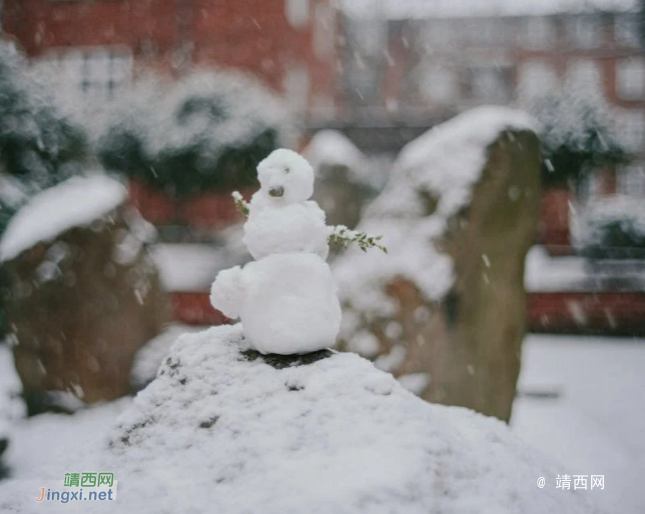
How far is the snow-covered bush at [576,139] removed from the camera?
10.3 m

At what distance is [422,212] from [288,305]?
2.35m

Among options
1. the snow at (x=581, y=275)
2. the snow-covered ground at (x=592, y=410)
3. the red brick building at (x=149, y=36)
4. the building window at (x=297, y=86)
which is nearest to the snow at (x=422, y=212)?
the snow-covered ground at (x=592, y=410)

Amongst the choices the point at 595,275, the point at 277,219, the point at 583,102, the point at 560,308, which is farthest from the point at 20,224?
the point at 583,102

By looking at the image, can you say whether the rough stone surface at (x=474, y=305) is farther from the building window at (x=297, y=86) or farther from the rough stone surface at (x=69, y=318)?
the building window at (x=297, y=86)

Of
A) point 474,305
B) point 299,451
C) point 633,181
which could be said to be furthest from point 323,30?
point 299,451

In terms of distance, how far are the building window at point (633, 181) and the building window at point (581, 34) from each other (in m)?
6.24

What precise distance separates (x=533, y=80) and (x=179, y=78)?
20.5 meters

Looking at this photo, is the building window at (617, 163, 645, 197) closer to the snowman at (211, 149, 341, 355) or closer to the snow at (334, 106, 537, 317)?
the snow at (334, 106, 537, 317)

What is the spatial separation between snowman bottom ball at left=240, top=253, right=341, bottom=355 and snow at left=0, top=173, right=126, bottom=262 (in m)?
3.16

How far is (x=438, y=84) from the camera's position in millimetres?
30109

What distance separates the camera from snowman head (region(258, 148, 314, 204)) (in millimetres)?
2131

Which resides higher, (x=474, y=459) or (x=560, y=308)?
(x=474, y=459)

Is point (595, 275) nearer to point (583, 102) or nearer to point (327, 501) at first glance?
point (583, 102)

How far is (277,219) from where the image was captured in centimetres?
212
